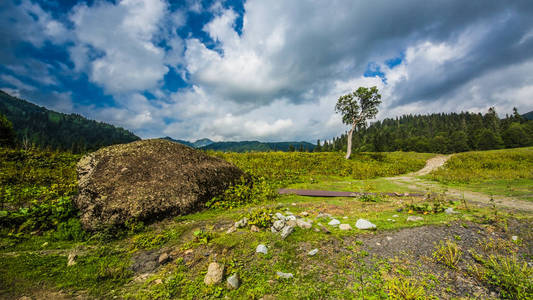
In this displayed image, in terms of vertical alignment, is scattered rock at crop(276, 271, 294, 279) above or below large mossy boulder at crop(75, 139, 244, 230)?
below

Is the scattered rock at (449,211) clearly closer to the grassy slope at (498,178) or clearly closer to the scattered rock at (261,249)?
the grassy slope at (498,178)

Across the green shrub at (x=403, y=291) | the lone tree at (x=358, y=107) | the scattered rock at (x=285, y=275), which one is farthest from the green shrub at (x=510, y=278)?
the lone tree at (x=358, y=107)

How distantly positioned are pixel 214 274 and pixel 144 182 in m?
4.35

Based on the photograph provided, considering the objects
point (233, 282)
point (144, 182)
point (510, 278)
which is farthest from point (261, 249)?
point (144, 182)

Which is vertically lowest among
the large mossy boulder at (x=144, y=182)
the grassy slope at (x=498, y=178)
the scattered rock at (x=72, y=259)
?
the grassy slope at (x=498, y=178)

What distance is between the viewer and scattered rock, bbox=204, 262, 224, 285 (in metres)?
2.62

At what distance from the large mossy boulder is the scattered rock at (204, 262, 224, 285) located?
3.29 meters

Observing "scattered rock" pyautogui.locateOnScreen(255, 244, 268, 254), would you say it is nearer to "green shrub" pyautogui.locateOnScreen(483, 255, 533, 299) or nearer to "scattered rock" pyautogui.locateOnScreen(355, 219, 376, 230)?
"scattered rock" pyautogui.locateOnScreen(355, 219, 376, 230)

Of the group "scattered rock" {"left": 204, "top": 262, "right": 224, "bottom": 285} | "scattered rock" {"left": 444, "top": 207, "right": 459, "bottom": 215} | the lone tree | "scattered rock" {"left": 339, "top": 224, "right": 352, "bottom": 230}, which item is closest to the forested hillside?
the lone tree

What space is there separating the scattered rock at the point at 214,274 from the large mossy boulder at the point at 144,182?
3.29 meters

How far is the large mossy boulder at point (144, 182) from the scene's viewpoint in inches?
194

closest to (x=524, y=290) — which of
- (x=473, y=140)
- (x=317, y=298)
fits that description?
(x=317, y=298)

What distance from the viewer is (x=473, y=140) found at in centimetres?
6044

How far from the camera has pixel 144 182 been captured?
5.75 m
